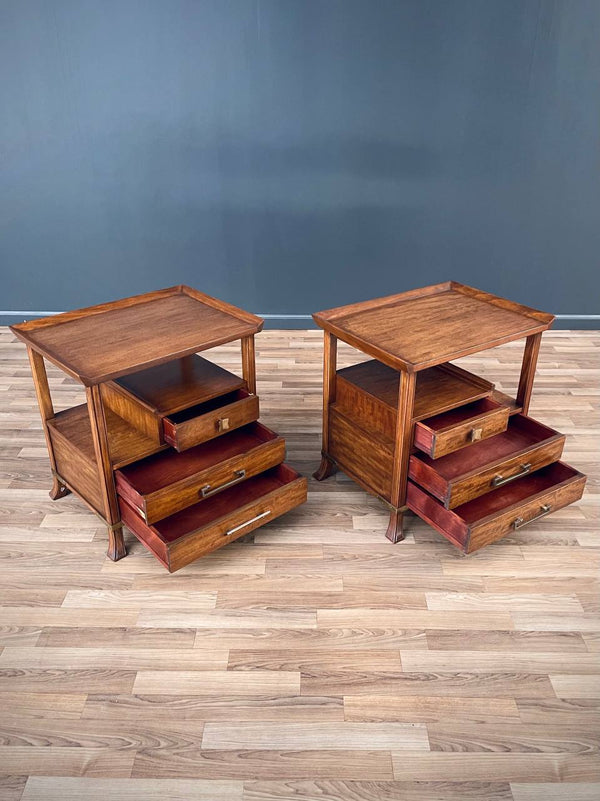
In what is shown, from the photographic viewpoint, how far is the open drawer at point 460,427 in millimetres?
1514

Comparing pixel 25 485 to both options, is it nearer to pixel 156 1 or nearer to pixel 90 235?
pixel 90 235

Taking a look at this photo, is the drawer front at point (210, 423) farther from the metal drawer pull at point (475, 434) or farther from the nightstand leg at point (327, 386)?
the metal drawer pull at point (475, 434)

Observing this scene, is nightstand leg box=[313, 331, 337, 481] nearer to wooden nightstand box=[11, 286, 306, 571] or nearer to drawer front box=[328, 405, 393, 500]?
drawer front box=[328, 405, 393, 500]

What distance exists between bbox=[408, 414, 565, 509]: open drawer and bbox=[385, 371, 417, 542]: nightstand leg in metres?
0.03

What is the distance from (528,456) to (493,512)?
0.15 meters

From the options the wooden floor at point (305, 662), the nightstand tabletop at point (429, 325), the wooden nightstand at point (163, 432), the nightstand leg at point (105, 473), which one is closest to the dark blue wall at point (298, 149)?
the nightstand tabletop at point (429, 325)

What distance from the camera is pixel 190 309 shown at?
173cm

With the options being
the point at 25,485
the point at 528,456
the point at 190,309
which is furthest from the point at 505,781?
the point at 25,485

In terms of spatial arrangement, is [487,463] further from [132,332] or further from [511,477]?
[132,332]

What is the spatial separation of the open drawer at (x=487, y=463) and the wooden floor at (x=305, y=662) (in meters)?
0.19

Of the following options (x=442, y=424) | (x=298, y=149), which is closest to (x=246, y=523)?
(x=442, y=424)

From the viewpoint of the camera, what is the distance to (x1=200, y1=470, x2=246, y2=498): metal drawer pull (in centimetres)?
153

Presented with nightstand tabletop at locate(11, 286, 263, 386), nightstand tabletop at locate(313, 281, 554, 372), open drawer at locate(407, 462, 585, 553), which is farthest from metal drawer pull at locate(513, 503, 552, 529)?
nightstand tabletop at locate(11, 286, 263, 386)

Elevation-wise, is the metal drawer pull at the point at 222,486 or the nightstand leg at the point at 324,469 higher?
the metal drawer pull at the point at 222,486
